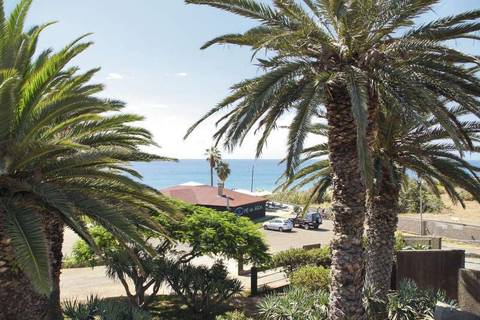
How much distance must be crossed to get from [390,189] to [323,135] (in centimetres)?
366

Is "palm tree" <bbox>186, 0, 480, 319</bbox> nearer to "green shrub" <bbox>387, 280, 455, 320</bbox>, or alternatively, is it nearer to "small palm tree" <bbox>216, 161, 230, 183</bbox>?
"green shrub" <bbox>387, 280, 455, 320</bbox>

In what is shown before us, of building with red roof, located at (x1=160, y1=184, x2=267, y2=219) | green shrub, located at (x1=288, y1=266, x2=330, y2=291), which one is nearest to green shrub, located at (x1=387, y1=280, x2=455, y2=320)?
green shrub, located at (x1=288, y1=266, x2=330, y2=291)

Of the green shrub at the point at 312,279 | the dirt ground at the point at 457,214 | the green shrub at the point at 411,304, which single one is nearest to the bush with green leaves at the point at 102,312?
the green shrub at the point at 411,304

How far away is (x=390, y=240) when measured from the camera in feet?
41.7

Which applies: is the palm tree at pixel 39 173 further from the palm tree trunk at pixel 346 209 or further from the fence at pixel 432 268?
the fence at pixel 432 268

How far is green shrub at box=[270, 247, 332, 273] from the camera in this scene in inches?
752

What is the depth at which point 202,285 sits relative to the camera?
15.3 meters

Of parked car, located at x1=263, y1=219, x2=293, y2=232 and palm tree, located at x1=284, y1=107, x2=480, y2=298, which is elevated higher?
palm tree, located at x1=284, y1=107, x2=480, y2=298

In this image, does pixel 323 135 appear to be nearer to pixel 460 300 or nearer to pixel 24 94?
pixel 460 300

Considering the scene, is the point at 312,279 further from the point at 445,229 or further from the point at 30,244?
the point at 445,229

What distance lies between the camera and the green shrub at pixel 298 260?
19.1 m

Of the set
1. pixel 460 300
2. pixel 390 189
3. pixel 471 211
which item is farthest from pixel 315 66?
pixel 471 211

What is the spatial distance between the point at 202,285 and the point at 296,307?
5.51 meters

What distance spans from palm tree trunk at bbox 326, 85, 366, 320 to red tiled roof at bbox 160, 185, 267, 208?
30345 millimetres
